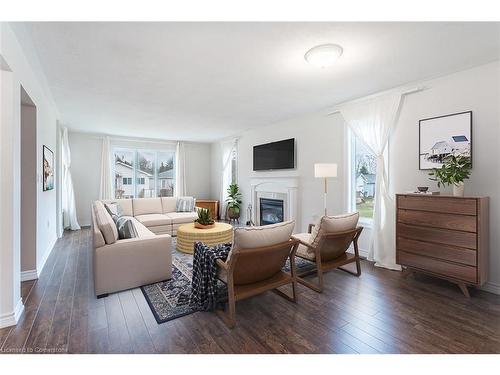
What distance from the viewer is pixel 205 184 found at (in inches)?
321

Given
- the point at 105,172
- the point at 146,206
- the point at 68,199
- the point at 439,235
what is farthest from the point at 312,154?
the point at 68,199

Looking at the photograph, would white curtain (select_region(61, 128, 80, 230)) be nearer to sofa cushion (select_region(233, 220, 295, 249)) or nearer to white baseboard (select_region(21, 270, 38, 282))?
white baseboard (select_region(21, 270, 38, 282))

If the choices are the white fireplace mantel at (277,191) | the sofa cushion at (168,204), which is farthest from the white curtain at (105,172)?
the white fireplace mantel at (277,191)

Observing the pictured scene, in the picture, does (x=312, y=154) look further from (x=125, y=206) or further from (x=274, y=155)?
(x=125, y=206)

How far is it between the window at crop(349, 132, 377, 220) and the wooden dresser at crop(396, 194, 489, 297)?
81cm

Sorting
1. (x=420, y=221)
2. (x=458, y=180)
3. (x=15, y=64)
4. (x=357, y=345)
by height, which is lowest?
(x=357, y=345)

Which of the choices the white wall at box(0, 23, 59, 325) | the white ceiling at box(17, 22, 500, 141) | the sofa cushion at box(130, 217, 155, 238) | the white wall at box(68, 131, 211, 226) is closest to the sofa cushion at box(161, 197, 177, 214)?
the white wall at box(68, 131, 211, 226)

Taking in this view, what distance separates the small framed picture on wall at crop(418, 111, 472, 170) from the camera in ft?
8.75

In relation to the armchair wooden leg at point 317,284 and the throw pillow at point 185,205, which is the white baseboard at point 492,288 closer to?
the armchair wooden leg at point 317,284

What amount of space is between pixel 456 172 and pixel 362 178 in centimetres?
137
